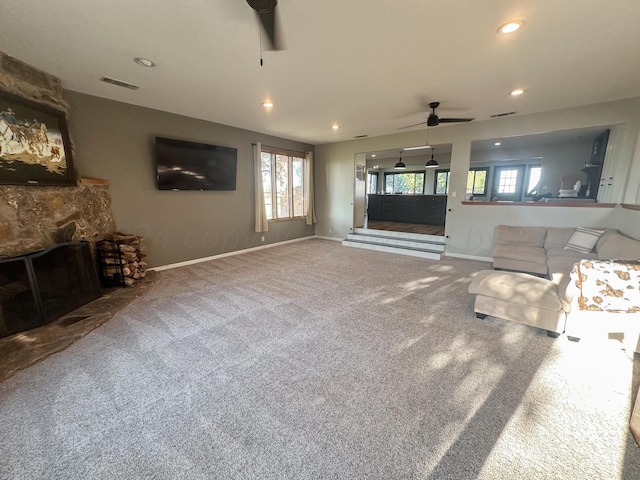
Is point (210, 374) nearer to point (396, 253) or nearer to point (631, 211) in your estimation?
point (396, 253)

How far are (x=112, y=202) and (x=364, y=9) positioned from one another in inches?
166

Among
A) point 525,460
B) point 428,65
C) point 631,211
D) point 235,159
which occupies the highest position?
point 428,65

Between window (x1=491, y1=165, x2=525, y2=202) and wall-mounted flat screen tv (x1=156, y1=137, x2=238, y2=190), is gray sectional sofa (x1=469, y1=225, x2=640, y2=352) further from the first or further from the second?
window (x1=491, y1=165, x2=525, y2=202)

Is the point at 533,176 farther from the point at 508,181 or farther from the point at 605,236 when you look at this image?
the point at 605,236

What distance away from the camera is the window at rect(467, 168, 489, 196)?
9203 millimetres

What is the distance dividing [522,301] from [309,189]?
563cm

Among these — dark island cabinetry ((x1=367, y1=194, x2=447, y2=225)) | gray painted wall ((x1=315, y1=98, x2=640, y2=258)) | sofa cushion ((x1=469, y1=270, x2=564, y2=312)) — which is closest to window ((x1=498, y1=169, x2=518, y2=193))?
dark island cabinetry ((x1=367, y1=194, x2=447, y2=225))

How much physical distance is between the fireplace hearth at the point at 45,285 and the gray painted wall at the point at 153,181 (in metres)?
1.02

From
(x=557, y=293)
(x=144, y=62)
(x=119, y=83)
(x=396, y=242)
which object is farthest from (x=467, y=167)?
(x=119, y=83)

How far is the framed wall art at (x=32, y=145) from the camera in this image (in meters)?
2.62

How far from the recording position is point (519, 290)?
2602mm

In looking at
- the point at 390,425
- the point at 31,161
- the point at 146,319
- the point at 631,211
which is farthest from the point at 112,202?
the point at 631,211

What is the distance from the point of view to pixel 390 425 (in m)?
1.55

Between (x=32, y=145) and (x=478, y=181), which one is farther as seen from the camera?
(x=478, y=181)
